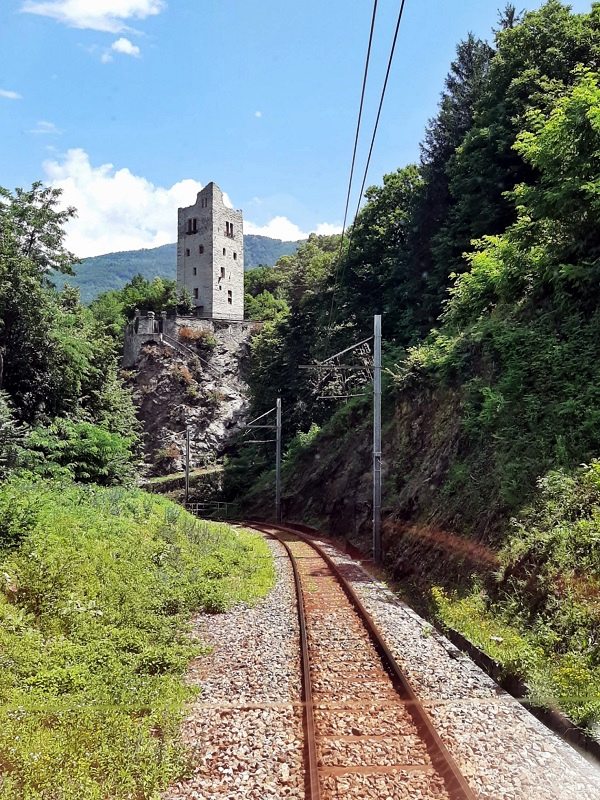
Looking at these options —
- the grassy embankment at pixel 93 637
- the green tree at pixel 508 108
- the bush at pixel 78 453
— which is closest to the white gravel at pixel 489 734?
the grassy embankment at pixel 93 637

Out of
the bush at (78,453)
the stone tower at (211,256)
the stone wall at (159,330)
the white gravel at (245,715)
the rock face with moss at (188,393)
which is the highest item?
the stone tower at (211,256)

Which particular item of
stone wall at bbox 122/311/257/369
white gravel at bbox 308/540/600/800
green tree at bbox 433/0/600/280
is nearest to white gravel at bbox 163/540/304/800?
white gravel at bbox 308/540/600/800

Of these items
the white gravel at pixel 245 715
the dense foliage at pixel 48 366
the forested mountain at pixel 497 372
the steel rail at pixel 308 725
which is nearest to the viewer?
the steel rail at pixel 308 725

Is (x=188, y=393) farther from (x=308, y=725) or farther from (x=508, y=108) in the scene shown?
(x=308, y=725)

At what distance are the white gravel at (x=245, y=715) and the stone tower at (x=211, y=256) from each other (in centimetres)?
6161

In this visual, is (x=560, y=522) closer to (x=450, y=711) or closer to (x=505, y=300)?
(x=450, y=711)

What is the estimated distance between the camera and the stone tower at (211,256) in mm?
69250

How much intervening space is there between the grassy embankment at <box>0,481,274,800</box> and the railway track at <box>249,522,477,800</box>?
1.30 m

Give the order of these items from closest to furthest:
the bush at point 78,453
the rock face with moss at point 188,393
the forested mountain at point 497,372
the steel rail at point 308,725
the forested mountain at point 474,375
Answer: the steel rail at point 308,725 < the forested mountain at point 497,372 < the forested mountain at point 474,375 < the bush at point 78,453 < the rock face with moss at point 188,393

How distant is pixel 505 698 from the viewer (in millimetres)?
6422

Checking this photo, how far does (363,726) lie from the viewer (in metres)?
5.78

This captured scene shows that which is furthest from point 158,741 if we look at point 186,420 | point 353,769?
point 186,420

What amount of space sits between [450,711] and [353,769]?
1498 millimetres

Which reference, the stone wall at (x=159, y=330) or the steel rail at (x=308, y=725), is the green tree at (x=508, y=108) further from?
Result: the stone wall at (x=159, y=330)
